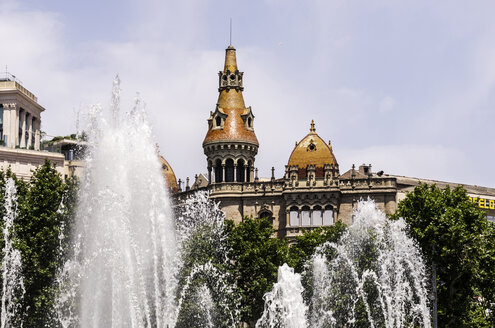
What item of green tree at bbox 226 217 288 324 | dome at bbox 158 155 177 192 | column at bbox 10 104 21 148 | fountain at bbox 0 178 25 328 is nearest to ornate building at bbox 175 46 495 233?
dome at bbox 158 155 177 192

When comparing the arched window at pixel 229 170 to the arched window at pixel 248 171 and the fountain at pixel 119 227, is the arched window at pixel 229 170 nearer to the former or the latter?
the arched window at pixel 248 171

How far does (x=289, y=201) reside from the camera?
85.2 m

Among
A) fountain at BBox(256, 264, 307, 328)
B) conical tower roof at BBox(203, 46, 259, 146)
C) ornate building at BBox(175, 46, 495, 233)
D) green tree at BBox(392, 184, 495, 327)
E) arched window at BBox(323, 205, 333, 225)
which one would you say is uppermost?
conical tower roof at BBox(203, 46, 259, 146)

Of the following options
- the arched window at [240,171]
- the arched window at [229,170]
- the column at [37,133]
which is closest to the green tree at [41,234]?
the column at [37,133]

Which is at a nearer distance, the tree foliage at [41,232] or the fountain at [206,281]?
the tree foliage at [41,232]

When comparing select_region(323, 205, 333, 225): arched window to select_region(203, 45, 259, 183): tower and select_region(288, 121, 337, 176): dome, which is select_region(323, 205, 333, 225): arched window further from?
select_region(203, 45, 259, 183): tower

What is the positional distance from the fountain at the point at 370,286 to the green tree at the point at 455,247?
1.30 metres

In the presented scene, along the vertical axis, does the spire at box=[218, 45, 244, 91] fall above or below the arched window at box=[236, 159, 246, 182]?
above

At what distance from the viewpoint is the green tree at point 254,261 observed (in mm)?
62250

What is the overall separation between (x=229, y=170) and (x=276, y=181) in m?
6.08

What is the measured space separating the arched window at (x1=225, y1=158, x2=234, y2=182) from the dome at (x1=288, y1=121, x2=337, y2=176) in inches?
232

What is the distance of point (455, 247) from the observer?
56594 millimetres

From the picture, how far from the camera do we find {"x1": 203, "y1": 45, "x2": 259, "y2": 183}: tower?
297ft

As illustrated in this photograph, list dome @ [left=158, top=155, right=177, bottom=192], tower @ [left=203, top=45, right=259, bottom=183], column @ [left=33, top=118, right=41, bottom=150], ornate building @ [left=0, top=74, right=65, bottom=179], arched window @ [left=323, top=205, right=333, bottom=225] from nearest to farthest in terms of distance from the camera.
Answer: ornate building @ [left=0, top=74, right=65, bottom=179], column @ [left=33, top=118, right=41, bottom=150], arched window @ [left=323, top=205, right=333, bottom=225], tower @ [left=203, top=45, right=259, bottom=183], dome @ [left=158, top=155, right=177, bottom=192]
